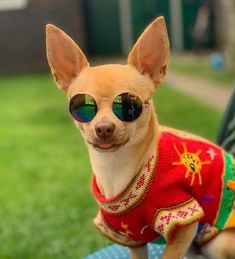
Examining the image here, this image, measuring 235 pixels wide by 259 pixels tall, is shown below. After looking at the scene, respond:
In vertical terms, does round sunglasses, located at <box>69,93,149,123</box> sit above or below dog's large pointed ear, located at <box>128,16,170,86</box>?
below

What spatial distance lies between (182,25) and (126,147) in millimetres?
12589

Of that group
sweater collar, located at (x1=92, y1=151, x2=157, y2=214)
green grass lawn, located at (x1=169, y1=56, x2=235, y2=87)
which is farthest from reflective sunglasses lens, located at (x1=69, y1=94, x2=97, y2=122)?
green grass lawn, located at (x1=169, y1=56, x2=235, y2=87)

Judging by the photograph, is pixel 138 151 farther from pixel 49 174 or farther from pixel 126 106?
pixel 49 174

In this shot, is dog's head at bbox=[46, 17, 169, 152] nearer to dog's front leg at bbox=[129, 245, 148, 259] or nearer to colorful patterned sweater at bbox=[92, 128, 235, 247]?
colorful patterned sweater at bbox=[92, 128, 235, 247]

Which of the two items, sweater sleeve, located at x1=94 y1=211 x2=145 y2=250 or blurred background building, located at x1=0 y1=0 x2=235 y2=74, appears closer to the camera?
sweater sleeve, located at x1=94 y1=211 x2=145 y2=250

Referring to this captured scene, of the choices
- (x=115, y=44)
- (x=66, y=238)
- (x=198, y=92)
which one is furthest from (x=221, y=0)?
(x=66, y=238)

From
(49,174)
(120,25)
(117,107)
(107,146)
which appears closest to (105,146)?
(107,146)

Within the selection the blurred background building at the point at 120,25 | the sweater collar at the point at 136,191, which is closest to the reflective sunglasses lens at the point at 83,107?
the sweater collar at the point at 136,191

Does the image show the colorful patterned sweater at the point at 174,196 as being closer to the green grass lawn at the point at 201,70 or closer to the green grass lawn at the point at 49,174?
the green grass lawn at the point at 49,174

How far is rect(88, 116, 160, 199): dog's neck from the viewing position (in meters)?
1.55

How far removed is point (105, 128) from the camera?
4.50ft

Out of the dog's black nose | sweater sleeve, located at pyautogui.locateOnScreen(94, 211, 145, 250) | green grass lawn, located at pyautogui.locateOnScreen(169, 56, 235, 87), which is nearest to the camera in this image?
the dog's black nose

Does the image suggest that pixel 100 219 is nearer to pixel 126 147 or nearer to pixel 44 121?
pixel 126 147

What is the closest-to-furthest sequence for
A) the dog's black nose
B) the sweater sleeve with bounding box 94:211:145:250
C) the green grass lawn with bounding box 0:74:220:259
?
1. the dog's black nose
2. the sweater sleeve with bounding box 94:211:145:250
3. the green grass lawn with bounding box 0:74:220:259
